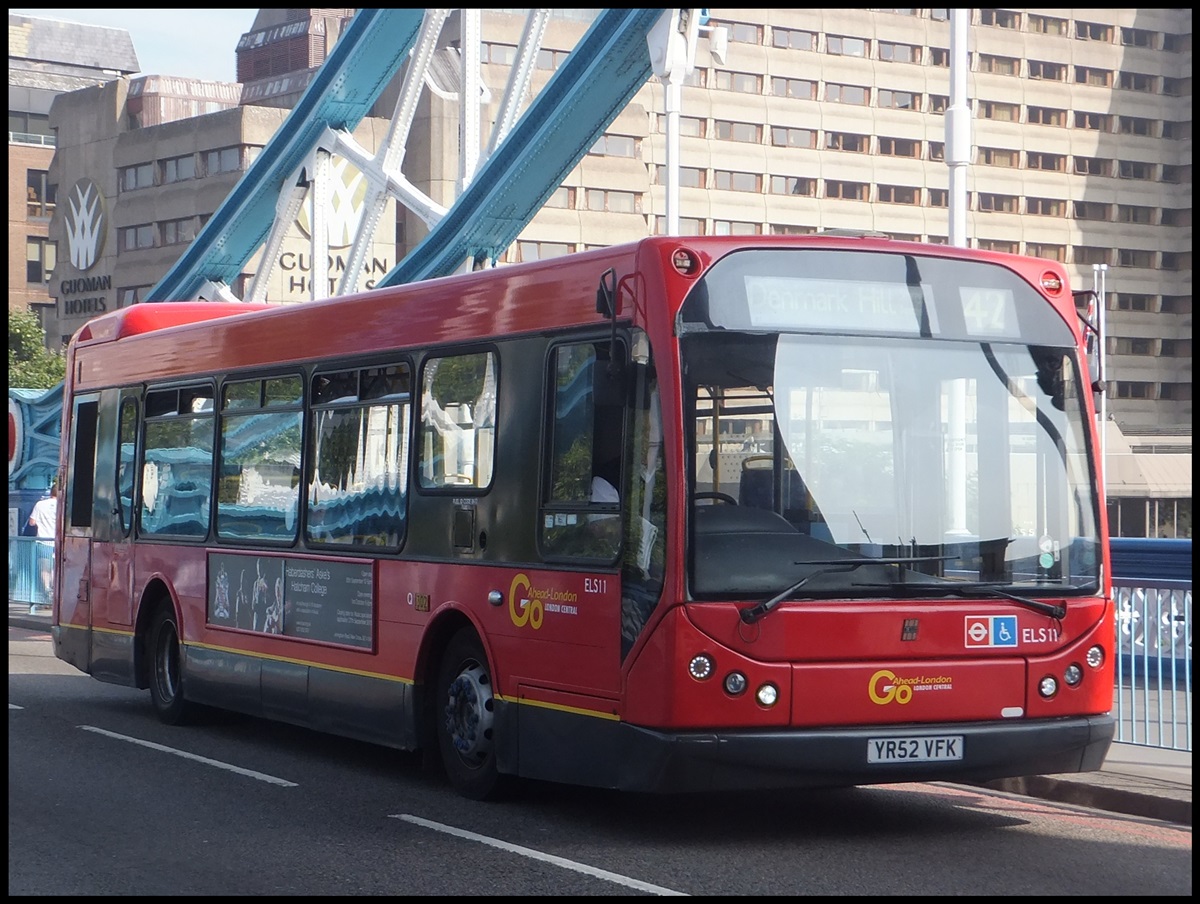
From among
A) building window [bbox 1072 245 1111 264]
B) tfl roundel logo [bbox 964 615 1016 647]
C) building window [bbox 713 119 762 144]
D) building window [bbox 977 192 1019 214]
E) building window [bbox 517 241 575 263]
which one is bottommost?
tfl roundel logo [bbox 964 615 1016 647]

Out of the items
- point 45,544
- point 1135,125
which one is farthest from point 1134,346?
point 45,544

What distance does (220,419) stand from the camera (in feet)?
43.6

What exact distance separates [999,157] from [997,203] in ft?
8.13

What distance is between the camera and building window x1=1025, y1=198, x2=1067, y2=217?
106 metres

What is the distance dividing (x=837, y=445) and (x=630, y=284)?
116 cm

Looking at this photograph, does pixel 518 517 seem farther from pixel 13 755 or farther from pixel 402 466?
pixel 13 755

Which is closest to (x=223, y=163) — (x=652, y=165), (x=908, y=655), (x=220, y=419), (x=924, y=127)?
(x=652, y=165)

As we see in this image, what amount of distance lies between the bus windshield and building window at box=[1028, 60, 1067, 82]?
331 ft

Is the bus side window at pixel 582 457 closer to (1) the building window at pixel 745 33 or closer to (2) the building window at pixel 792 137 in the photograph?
(1) the building window at pixel 745 33

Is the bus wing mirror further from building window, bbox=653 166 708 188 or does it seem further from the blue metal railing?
building window, bbox=653 166 708 188

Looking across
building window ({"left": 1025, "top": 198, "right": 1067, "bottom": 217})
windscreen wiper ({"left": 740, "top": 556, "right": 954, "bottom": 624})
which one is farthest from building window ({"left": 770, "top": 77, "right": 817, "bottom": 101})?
windscreen wiper ({"left": 740, "top": 556, "right": 954, "bottom": 624})

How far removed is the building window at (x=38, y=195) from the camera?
359 feet

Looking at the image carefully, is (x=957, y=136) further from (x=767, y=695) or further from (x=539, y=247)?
(x=539, y=247)

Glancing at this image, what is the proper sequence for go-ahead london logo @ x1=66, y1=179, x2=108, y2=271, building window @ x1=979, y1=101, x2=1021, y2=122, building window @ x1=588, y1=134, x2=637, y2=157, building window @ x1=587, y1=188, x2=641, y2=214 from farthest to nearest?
1. building window @ x1=979, y1=101, x2=1021, y2=122
2. go-ahead london logo @ x1=66, y1=179, x2=108, y2=271
3. building window @ x1=587, y1=188, x2=641, y2=214
4. building window @ x1=588, y1=134, x2=637, y2=157
